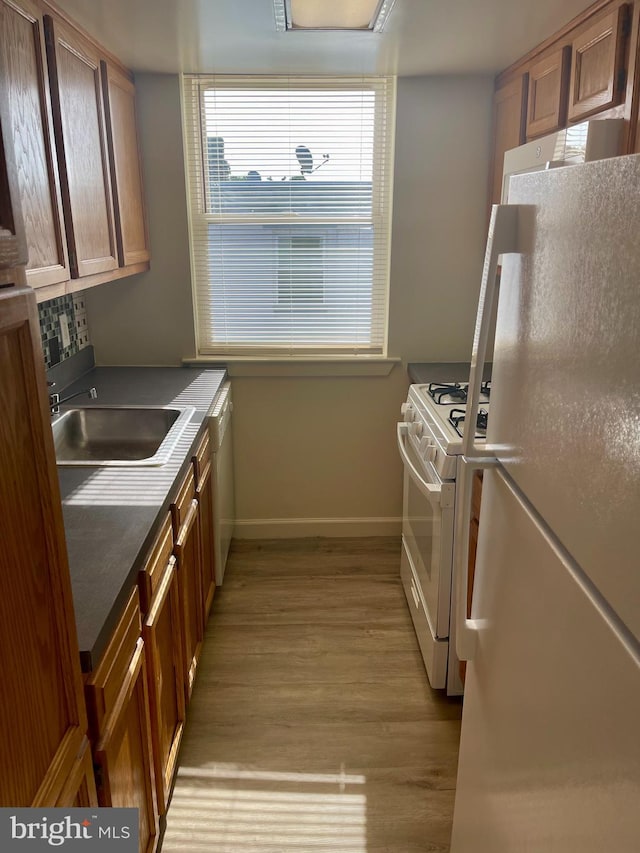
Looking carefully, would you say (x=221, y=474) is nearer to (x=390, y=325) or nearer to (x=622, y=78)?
(x=390, y=325)

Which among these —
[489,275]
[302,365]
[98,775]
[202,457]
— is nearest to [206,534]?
[202,457]

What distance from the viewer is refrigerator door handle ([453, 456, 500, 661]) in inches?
47.3

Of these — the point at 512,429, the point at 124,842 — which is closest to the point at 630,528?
the point at 512,429

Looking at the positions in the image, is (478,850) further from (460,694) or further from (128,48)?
(128,48)

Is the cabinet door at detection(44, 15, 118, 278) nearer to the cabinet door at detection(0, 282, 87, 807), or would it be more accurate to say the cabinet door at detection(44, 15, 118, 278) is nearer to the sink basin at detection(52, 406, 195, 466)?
the sink basin at detection(52, 406, 195, 466)

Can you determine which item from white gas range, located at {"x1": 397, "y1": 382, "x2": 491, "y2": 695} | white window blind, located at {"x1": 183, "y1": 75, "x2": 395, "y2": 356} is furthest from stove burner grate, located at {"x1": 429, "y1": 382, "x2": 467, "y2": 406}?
white window blind, located at {"x1": 183, "y1": 75, "x2": 395, "y2": 356}

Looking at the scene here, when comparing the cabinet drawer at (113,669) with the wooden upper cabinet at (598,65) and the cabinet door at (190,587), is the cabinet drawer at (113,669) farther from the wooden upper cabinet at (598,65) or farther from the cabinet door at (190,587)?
the wooden upper cabinet at (598,65)

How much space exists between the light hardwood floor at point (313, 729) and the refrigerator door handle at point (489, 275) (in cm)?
130

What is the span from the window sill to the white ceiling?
1296 mm

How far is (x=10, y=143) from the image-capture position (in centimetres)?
75

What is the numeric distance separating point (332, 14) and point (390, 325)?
1.50m

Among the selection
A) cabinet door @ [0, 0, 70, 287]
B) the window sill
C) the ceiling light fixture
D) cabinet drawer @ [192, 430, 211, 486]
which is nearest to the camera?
cabinet door @ [0, 0, 70, 287]

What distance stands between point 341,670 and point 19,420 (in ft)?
6.67

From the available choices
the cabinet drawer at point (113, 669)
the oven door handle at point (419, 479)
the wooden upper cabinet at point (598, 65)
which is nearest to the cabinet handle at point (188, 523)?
the cabinet drawer at point (113, 669)
